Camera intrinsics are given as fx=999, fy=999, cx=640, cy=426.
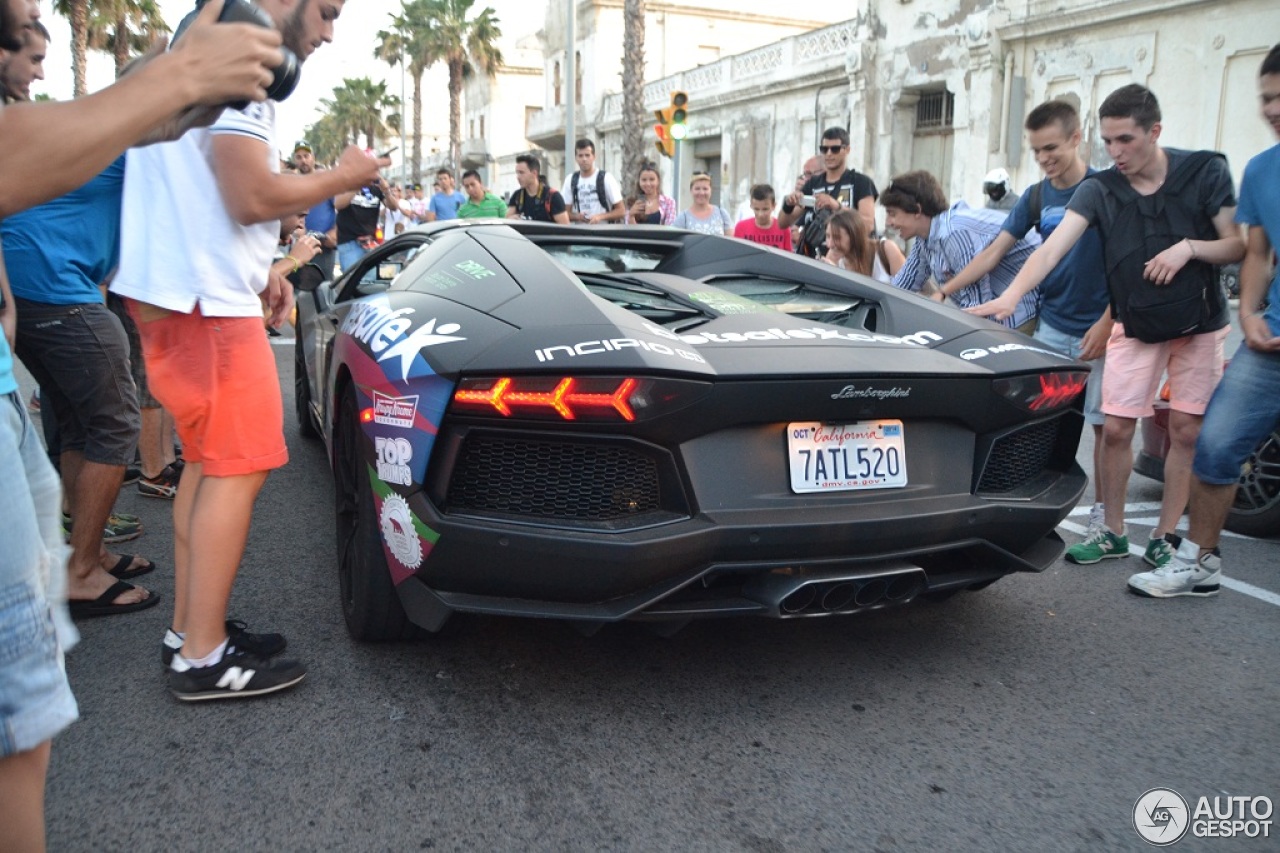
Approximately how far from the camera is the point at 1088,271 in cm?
436

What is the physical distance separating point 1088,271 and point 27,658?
13.9 feet

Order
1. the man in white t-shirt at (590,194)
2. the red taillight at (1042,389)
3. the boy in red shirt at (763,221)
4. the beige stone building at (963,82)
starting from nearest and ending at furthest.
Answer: the red taillight at (1042,389) < the boy in red shirt at (763,221) < the man in white t-shirt at (590,194) < the beige stone building at (963,82)

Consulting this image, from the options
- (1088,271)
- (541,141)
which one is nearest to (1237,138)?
(1088,271)

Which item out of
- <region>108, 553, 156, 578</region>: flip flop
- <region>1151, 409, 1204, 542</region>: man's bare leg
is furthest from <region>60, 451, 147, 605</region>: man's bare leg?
<region>1151, 409, 1204, 542</region>: man's bare leg

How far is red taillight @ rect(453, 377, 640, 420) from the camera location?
228cm

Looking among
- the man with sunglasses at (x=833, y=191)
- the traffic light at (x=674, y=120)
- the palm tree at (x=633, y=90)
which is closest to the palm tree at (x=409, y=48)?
the palm tree at (x=633, y=90)

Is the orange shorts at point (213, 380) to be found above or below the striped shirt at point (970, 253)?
below

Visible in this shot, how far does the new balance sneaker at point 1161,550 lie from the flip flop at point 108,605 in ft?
12.0

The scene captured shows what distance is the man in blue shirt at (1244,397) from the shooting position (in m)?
3.33

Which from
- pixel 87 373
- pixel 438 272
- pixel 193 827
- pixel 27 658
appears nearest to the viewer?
pixel 27 658

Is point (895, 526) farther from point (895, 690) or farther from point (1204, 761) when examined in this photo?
point (1204, 761)

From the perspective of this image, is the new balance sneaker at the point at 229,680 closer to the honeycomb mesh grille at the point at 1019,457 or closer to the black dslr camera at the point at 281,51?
the black dslr camera at the point at 281,51

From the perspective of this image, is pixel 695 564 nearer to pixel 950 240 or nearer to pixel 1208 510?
pixel 1208 510

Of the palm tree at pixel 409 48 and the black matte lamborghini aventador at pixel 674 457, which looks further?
the palm tree at pixel 409 48
